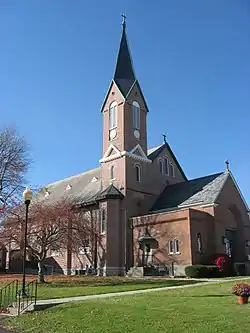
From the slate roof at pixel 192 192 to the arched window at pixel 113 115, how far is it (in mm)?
9208

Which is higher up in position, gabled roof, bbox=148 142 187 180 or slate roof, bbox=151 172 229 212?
gabled roof, bbox=148 142 187 180

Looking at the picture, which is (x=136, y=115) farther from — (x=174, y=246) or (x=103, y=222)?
(x=174, y=246)

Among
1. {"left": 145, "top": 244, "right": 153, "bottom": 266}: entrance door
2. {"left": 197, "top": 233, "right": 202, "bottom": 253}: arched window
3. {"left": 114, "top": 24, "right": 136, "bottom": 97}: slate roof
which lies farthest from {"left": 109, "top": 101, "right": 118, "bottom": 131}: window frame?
{"left": 197, "top": 233, "right": 202, "bottom": 253}: arched window

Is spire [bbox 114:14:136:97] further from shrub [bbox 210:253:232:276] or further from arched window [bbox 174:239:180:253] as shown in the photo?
shrub [bbox 210:253:232:276]

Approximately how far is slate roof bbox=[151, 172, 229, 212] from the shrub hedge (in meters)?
6.50

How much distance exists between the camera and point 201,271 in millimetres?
32812

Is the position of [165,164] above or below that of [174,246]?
above

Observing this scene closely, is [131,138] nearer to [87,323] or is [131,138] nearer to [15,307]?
[15,307]

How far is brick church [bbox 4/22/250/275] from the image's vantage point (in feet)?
121

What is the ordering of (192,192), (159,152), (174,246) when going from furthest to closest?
1. (159,152)
2. (192,192)
3. (174,246)

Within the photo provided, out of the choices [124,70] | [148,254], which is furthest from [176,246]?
[124,70]

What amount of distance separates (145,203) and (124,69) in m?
15.9

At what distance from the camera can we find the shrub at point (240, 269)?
36.0 meters

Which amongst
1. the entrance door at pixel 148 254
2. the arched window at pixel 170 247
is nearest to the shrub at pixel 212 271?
the arched window at pixel 170 247
